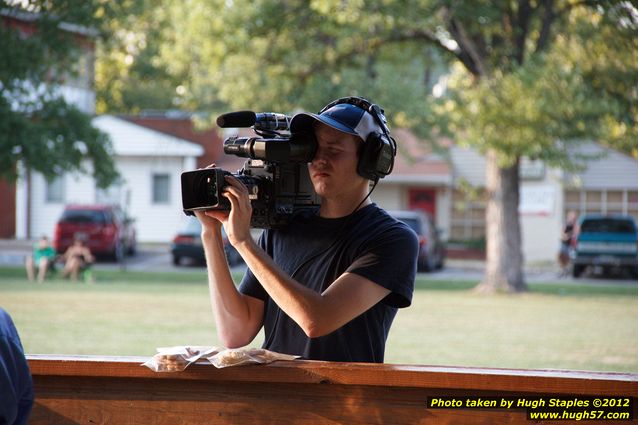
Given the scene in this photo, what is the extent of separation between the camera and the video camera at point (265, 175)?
2896 millimetres

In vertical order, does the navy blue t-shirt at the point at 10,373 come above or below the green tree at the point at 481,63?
below

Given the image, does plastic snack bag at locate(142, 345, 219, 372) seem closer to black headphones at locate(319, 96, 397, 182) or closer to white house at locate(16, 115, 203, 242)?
black headphones at locate(319, 96, 397, 182)

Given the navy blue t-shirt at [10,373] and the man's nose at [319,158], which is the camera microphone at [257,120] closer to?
the man's nose at [319,158]

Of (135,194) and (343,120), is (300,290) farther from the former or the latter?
(135,194)

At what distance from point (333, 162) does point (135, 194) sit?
35.2 meters

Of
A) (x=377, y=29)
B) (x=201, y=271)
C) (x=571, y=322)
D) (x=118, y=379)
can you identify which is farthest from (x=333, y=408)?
(x=201, y=271)

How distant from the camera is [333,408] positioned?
273 cm

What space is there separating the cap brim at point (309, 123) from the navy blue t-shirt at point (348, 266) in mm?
281

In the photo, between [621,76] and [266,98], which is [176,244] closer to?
[266,98]

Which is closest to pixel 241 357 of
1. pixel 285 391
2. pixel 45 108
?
pixel 285 391

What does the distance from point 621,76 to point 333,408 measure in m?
16.7

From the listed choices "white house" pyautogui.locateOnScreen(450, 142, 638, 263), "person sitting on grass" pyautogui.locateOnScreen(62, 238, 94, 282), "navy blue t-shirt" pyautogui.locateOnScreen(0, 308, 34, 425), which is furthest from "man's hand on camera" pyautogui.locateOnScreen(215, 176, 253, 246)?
"white house" pyautogui.locateOnScreen(450, 142, 638, 263)

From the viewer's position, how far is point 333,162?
3.05m

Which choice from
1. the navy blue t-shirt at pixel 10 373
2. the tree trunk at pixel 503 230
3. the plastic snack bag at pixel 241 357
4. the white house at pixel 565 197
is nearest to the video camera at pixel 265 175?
the plastic snack bag at pixel 241 357
